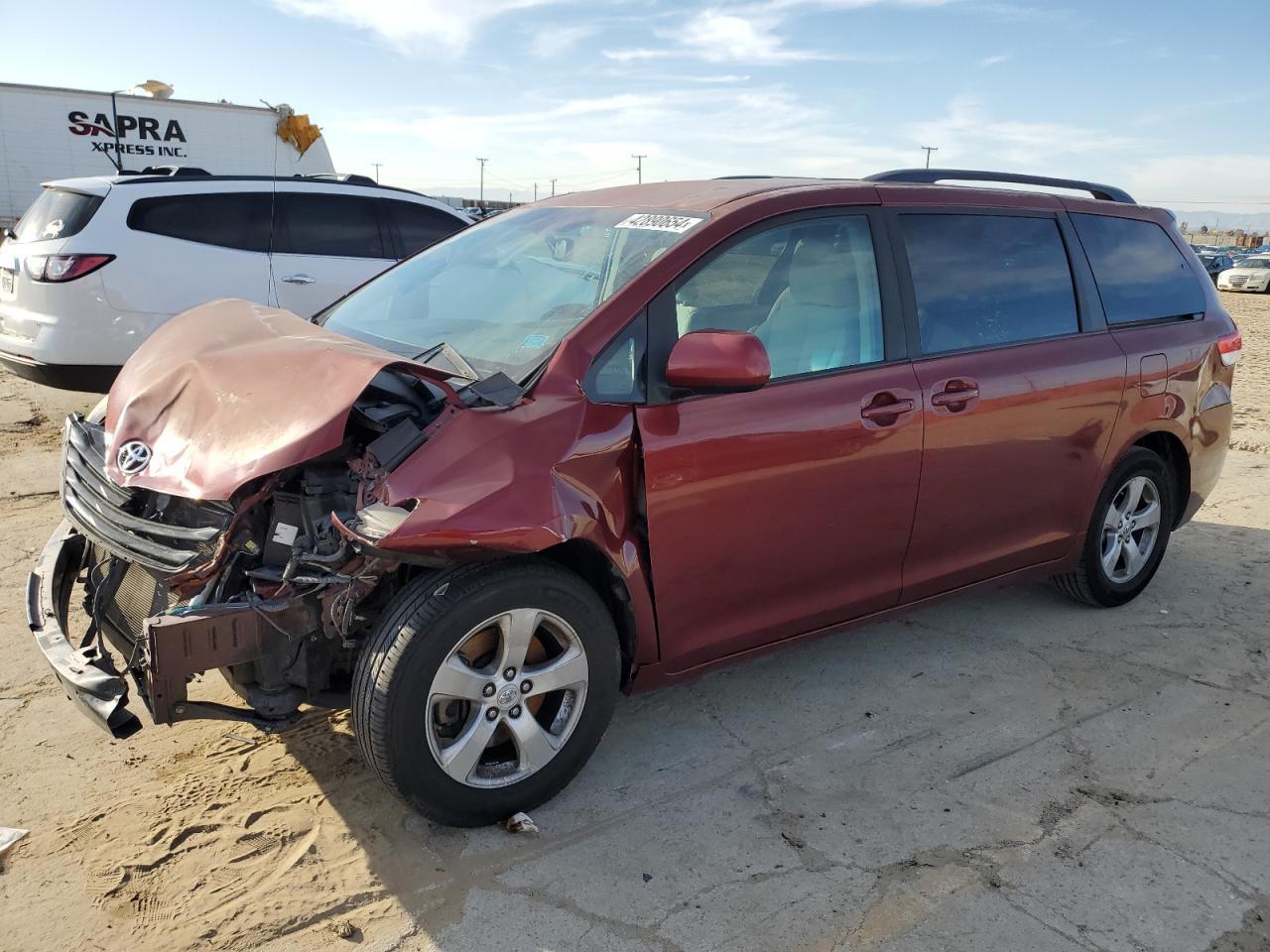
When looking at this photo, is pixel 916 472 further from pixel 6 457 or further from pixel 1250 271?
pixel 1250 271

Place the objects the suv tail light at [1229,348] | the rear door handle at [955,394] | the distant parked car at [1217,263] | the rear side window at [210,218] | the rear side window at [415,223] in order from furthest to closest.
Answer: the distant parked car at [1217,263] < the rear side window at [415,223] < the rear side window at [210,218] < the suv tail light at [1229,348] < the rear door handle at [955,394]

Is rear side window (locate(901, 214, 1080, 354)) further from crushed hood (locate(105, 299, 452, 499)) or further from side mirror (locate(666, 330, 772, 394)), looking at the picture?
crushed hood (locate(105, 299, 452, 499))

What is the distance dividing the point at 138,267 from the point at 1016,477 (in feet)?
19.6

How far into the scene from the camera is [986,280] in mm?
3822

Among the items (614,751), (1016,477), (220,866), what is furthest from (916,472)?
(220,866)

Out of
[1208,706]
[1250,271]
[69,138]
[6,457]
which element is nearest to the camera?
[1208,706]

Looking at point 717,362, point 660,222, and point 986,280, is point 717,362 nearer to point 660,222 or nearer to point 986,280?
point 660,222

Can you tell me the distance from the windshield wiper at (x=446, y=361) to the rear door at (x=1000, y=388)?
163 cm

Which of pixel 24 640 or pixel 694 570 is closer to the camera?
pixel 694 570

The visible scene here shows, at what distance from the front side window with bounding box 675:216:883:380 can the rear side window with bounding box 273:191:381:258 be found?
5278mm

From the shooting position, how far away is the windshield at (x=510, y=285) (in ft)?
10.0

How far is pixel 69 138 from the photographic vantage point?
16.3m

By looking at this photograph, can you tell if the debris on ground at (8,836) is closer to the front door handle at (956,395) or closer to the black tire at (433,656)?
the black tire at (433,656)

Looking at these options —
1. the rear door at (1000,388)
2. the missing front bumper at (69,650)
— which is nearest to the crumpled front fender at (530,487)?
the missing front bumper at (69,650)
